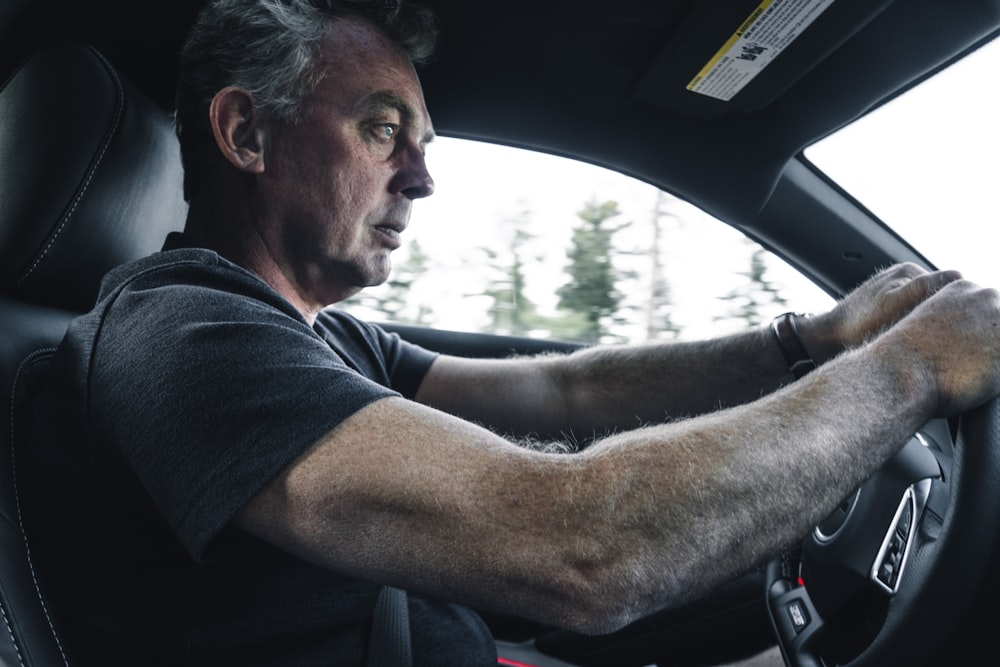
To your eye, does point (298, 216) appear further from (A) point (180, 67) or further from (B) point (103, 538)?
(B) point (103, 538)

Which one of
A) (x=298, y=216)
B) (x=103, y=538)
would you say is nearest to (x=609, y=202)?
(x=298, y=216)

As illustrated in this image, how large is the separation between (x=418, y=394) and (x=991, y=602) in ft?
3.66

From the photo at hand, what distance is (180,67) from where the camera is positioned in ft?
5.12

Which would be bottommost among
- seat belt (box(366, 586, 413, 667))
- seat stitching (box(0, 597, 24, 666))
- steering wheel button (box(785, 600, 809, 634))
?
seat belt (box(366, 586, 413, 667))

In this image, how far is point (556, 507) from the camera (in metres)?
0.88

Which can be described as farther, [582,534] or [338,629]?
[338,629]

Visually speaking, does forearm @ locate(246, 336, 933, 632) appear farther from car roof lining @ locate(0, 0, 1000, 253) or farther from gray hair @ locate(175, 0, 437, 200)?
car roof lining @ locate(0, 0, 1000, 253)

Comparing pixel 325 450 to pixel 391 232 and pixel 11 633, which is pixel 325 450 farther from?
pixel 391 232

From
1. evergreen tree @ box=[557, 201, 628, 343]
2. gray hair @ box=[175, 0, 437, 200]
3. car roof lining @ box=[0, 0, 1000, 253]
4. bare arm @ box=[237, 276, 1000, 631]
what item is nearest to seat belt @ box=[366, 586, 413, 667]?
bare arm @ box=[237, 276, 1000, 631]

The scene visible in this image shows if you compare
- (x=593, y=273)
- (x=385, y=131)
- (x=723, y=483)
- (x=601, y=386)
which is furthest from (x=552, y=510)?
(x=593, y=273)

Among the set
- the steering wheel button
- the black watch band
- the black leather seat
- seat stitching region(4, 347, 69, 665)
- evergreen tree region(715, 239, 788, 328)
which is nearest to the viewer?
seat stitching region(4, 347, 69, 665)

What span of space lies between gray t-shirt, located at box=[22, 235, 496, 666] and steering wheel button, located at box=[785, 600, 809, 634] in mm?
697

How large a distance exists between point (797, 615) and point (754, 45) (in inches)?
39.3

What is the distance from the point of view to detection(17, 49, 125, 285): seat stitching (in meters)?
1.21
